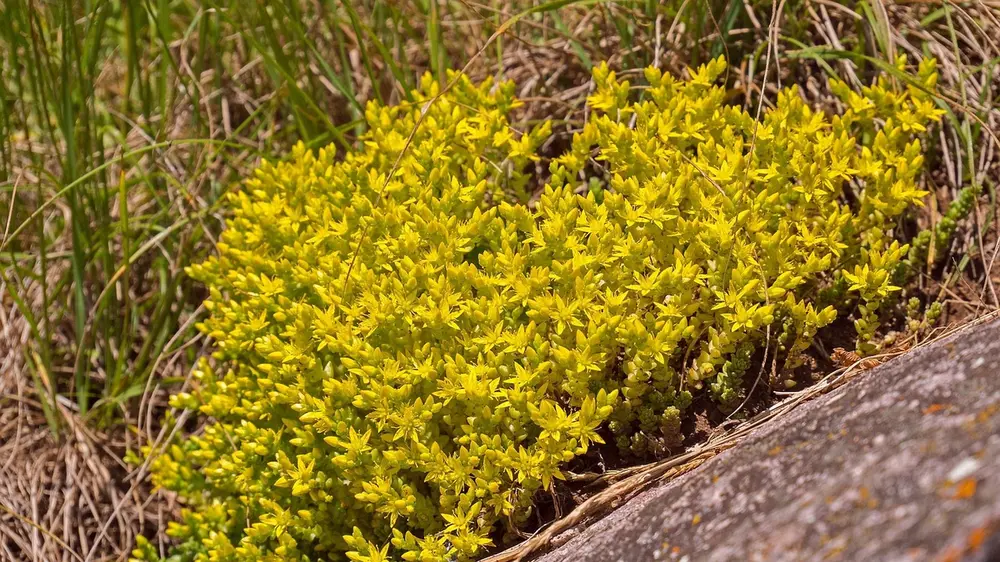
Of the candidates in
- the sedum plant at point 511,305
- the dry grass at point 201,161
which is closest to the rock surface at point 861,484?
the sedum plant at point 511,305

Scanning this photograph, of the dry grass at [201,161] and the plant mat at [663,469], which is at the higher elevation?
the dry grass at [201,161]

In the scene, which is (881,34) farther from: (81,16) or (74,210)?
(81,16)

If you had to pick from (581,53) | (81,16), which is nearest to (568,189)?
(581,53)

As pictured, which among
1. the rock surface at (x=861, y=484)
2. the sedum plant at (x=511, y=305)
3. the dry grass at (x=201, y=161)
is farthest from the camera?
the dry grass at (x=201, y=161)

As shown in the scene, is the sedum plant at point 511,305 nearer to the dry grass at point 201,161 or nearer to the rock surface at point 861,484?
the rock surface at point 861,484

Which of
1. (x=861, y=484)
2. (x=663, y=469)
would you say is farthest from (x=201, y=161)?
(x=861, y=484)
